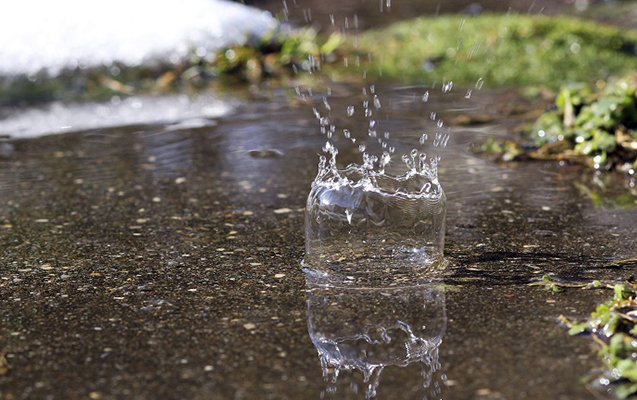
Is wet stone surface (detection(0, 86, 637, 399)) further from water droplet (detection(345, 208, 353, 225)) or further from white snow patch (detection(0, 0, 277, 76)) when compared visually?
white snow patch (detection(0, 0, 277, 76))

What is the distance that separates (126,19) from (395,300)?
18.7ft

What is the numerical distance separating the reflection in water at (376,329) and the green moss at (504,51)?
417 cm

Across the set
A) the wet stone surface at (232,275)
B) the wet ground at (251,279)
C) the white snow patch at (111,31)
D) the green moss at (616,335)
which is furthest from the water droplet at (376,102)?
the green moss at (616,335)

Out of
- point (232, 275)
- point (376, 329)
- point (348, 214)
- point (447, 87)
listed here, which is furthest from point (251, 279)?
point (447, 87)

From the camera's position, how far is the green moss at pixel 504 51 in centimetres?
671

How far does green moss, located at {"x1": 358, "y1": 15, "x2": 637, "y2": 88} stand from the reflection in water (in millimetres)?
4172

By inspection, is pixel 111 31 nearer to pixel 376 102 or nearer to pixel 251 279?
pixel 376 102

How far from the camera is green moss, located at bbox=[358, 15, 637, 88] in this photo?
671cm

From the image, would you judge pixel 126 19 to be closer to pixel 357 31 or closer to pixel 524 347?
pixel 357 31

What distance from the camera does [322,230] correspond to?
2984mm

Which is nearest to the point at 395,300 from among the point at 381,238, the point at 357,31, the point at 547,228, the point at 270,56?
the point at 381,238

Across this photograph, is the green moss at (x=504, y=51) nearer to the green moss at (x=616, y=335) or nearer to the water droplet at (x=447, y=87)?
the water droplet at (x=447, y=87)

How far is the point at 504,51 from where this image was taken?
704 cm

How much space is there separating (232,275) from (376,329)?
655 mm
